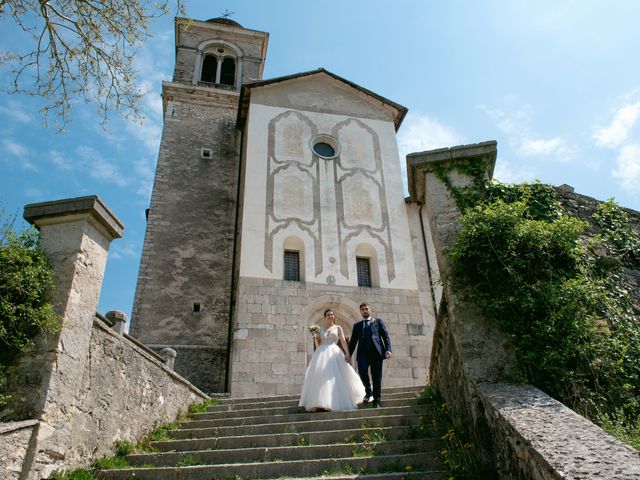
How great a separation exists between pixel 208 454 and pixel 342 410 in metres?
1.91

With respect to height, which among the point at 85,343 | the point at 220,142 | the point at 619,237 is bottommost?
the point at 85,343

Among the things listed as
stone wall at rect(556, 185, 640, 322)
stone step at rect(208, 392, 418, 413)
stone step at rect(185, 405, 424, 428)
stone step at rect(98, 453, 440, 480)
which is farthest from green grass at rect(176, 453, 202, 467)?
stone wall at rect(556, 185, 640, 322)

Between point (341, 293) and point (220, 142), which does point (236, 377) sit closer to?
point (341, 293)

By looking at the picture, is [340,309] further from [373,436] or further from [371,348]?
[373,436]

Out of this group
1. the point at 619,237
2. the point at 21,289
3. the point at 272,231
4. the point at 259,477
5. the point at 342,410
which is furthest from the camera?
the point at 272,231

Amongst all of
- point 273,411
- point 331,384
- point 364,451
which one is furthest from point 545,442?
point 273,411

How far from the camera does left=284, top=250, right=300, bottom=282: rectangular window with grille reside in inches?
536

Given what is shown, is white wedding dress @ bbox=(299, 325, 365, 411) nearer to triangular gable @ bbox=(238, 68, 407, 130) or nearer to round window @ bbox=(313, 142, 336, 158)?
round window @ bbox=(313, 142, 336, 158)

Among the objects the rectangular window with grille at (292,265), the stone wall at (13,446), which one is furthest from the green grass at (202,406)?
the rectangular window with grille at (292,265)

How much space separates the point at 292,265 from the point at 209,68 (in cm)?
1321

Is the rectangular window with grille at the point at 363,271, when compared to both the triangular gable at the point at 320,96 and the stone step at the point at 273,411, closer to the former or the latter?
the triangular gable at the point at 320,96

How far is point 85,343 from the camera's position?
5008mm

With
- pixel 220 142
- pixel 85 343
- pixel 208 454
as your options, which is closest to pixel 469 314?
pixel 208 454

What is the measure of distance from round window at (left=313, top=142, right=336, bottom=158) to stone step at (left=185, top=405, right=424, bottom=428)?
10328 mm
